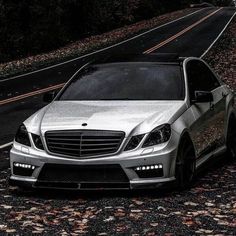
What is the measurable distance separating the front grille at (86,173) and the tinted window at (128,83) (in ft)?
5.01

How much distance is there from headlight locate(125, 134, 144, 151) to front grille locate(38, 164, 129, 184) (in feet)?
0.87

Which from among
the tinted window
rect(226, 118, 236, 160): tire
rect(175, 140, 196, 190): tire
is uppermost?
the tinted window

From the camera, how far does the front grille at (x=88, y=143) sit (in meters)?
7.49

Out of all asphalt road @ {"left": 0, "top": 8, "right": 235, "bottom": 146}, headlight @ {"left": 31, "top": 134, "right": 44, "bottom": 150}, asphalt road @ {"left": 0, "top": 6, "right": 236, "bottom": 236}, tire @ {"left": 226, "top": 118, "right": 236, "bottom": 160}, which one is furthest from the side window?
asphalt road @ {"left": 0, "top": 8, "right": 235, "bottom": 146}

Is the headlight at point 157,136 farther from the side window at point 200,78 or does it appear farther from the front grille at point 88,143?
the side window at point 200,78

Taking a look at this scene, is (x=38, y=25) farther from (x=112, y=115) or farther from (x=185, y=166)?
(x=185, y=166)

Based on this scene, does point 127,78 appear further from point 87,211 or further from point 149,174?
point 87,211

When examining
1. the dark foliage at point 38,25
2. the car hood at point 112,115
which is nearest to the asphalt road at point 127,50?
the car hood at point 112,115

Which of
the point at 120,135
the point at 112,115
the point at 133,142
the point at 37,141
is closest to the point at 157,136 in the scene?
the point at 133,142

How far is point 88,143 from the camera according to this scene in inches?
296

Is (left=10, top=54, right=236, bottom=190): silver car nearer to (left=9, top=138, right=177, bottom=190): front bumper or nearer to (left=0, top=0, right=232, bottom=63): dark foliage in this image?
(left=9, top=138, right=177, bottom=190): front bumper

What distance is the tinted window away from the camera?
28.9 ft

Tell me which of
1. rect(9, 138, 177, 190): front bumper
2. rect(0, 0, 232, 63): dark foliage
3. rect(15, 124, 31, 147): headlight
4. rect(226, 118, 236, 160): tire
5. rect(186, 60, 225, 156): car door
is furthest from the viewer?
rect(0, 0, 232, 63): dark foliage

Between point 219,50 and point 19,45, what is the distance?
1497 cm
